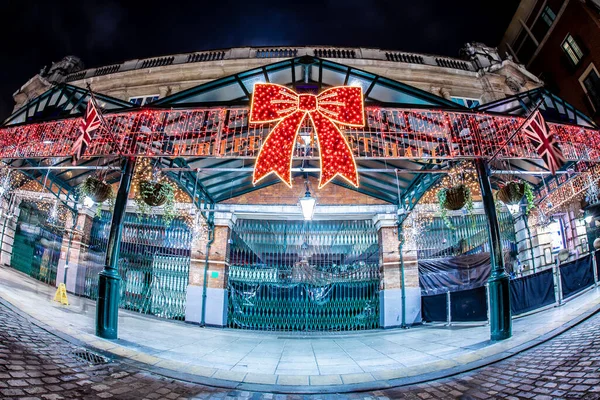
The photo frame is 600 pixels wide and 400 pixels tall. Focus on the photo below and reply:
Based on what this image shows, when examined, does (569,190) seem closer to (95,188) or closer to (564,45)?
(564,45)

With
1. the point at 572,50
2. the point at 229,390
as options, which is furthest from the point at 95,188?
the point at 572,50

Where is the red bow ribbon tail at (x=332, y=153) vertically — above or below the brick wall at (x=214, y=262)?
above

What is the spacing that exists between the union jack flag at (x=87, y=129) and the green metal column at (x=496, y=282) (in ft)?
29.2

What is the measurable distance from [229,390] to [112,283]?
13.1ft

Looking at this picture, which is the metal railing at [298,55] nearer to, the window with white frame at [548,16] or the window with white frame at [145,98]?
the window with white frame at [145,98]

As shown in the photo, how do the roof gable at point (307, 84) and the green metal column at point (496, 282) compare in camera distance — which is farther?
the roof gable at point (307, 84)

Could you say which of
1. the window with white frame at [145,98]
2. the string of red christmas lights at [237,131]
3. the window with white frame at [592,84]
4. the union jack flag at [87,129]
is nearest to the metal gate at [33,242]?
the window with white frame at [145,98]

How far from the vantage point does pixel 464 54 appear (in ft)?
52.0

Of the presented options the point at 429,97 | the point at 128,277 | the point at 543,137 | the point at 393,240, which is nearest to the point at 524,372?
the point at 543,137

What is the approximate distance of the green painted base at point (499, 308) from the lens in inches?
218

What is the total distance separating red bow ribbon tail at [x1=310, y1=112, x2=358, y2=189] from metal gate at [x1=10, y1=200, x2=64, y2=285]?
15.1 meters

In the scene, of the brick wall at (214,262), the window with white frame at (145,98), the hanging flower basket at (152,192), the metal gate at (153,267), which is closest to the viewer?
the hanging flower basket at (152,192)

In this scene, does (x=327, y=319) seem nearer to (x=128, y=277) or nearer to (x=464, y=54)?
(x=128, y=277)

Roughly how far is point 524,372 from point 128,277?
1331cm
